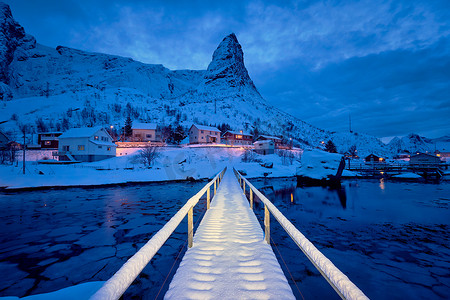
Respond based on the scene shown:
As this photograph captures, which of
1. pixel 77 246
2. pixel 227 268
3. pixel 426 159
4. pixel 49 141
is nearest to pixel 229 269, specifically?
pixel 227 268

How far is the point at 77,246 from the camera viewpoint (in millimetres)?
6918

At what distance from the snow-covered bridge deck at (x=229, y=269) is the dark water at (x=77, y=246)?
1.50 m

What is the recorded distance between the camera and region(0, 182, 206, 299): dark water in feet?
15.8

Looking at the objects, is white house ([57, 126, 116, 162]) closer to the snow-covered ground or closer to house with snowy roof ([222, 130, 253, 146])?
the snow-covered ground

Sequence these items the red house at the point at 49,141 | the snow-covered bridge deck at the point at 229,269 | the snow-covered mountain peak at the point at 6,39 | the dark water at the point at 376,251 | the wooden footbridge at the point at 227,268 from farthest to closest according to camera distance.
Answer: the snow-covered mountain peak at the point at 6,39 < the red house at the point at 49,141 < the dark water at the point at 376,251 < the snow-covered bridge deck at the point at 229,269 < the wooden footbridge at the point at 227,268

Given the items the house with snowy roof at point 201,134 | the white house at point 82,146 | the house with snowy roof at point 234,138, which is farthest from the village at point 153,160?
the house with snowy roof at point 234,138

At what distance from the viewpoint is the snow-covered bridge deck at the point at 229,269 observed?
278cm

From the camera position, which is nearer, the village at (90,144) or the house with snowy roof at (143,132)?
the village at (90,144)

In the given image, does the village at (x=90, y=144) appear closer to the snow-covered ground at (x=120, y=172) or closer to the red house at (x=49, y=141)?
the red house at (x=49, y=141)

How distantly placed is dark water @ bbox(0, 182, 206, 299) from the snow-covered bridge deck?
1505 millimetres

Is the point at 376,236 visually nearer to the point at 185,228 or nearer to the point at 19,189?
→ the point at 185,228

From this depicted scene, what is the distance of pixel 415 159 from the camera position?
59.8 metres

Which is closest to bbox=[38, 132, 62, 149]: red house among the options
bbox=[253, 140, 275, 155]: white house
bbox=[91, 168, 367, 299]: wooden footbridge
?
bbox=[253, 140, 275, 155]: white house

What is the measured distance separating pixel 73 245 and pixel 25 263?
130 centimetres
